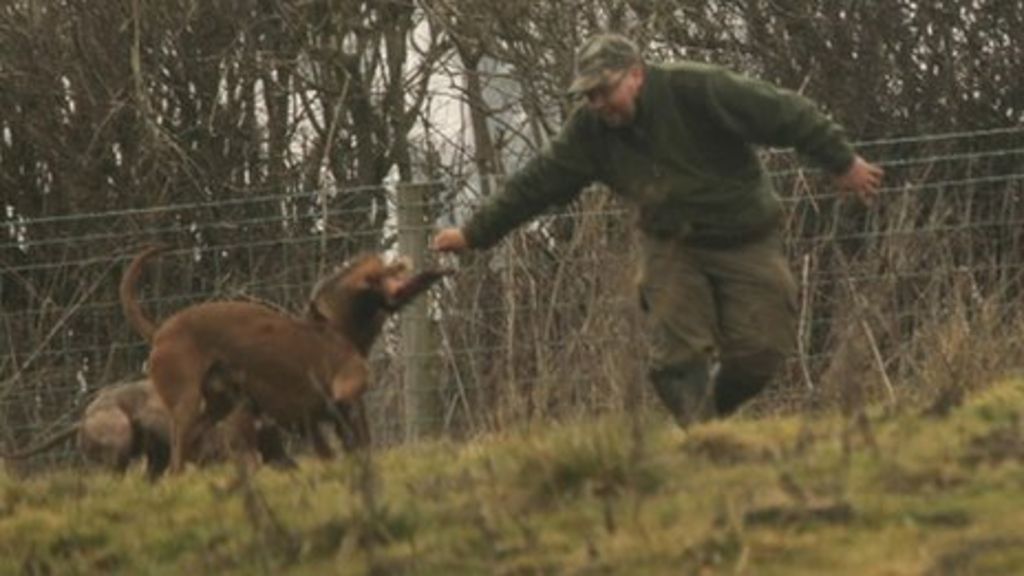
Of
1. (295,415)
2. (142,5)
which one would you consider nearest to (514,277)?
(295,415)

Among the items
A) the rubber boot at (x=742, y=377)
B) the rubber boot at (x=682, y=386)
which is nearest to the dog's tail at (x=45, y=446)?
the rubber boot at (x=682, y=386)

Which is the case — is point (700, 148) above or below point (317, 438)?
above

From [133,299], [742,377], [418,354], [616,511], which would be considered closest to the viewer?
[616,511]

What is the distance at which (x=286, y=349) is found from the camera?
10367 mm

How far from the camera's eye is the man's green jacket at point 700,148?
9594mm

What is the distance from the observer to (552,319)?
492 inches

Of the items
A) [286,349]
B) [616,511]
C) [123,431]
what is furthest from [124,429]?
[616,511]

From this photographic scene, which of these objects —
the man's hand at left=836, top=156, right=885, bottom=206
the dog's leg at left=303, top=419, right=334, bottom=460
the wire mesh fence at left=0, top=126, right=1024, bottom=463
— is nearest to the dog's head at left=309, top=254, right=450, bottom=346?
the dog's leg at left=303, top=419, right=334, bottom=460

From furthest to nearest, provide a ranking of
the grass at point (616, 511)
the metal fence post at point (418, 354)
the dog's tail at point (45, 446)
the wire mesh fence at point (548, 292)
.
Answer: the metal fence post at point (418, 354) → the dog's tail at point (45, 446) → the wire mesh fence at point (548, 292) → the grass at point (616, 511)

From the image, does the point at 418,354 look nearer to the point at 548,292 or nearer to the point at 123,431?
the point at 548,292

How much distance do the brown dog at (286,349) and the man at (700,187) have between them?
0.96m

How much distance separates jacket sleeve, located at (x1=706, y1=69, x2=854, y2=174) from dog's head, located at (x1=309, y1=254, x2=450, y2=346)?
152 centimetres

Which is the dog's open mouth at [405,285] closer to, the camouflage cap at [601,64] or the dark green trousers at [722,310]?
the dark green trousers at [722,310]

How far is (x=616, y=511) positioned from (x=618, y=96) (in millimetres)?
3103
